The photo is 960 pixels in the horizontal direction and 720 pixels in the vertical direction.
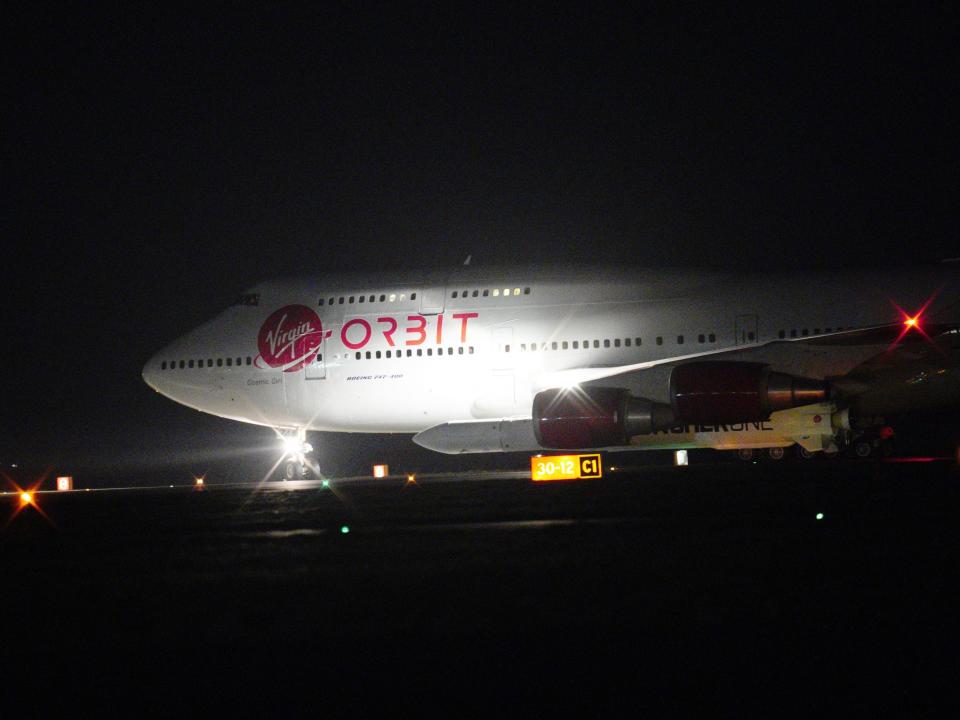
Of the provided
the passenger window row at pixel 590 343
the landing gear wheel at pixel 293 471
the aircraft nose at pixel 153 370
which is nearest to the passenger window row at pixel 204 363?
the aircraft nose at pixel 153 370

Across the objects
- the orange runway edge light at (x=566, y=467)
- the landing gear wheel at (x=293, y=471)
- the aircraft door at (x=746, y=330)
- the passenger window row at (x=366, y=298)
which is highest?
the passenger window row at (x=366, y=298)

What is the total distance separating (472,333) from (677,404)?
560 centimetres

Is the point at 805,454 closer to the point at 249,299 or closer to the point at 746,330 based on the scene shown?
the point at 746,330

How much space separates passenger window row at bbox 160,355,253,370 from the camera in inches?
1008

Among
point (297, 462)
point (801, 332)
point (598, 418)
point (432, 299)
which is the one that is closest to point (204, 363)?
point (297, 462)

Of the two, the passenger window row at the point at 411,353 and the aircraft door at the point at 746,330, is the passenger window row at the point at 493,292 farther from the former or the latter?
the aircraft door at the point at 746,330

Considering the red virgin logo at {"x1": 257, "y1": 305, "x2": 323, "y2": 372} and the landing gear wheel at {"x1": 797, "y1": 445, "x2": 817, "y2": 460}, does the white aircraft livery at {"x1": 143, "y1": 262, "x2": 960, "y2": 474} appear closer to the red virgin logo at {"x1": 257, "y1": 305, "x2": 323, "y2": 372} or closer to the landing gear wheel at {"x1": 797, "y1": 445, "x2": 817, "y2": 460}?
the red virgin logo at {"x1": 257, "y1": 305, "x2": 323, "y2": 372}

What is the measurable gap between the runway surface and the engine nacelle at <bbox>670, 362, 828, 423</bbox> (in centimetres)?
688

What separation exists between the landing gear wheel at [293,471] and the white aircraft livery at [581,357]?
0.08 metres

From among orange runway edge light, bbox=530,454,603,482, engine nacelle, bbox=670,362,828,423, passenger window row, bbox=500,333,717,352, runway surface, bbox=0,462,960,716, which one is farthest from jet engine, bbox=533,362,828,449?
runway surface, bbox=0,462,960,716

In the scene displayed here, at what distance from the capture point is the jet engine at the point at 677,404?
19.4 metres

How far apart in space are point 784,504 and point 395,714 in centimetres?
835

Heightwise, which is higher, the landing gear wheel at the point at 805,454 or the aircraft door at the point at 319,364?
the aircraft door at the point at 319,364

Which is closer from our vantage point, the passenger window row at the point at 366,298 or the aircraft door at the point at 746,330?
the aircraft door at the point at 746,330
